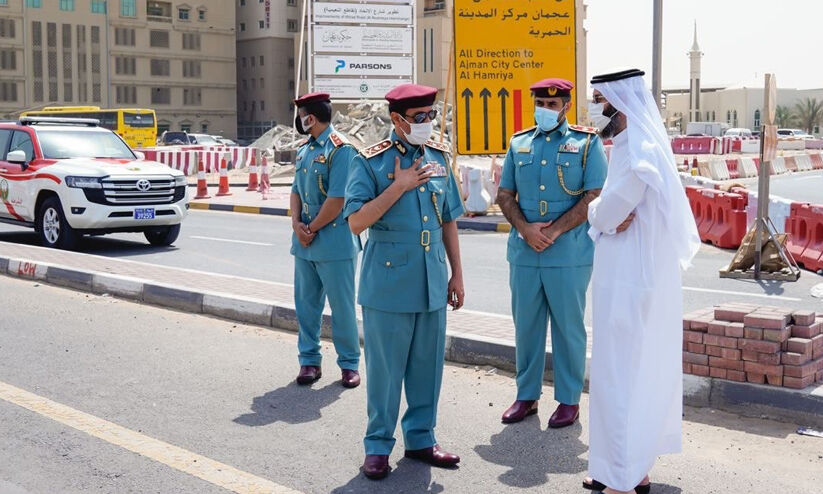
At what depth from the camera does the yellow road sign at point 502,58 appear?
1736cm

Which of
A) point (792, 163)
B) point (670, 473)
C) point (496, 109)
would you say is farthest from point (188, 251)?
point (792, 163)

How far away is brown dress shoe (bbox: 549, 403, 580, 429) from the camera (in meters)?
5.26

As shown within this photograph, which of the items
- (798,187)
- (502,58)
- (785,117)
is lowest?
(798,187)

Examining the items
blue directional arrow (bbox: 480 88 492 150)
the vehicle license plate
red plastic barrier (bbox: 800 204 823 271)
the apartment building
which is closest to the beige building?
the apartment building

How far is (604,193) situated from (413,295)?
995 mm

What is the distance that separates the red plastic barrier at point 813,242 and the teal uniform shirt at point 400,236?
8.25m

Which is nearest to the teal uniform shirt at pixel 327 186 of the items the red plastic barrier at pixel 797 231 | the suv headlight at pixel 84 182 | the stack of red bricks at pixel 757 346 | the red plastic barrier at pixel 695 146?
the stack of red bricks at pixel 757 346

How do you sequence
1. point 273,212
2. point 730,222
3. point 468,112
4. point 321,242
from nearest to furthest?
point 321,242 → point 730,222 → point 468,112 → point 273,212

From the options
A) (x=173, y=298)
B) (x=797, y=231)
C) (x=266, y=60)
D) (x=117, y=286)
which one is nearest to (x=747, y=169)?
(x=797, y=231)

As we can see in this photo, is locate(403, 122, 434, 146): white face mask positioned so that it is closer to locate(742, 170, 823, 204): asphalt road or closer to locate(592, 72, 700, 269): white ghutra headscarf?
locate(592, 72, 700, 269): white ghutra headscarf

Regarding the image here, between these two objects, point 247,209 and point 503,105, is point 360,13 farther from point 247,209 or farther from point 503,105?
point 503,105

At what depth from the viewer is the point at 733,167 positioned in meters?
35.8

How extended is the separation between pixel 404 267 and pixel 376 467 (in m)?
0.94

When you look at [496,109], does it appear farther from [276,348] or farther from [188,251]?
[276,348]
